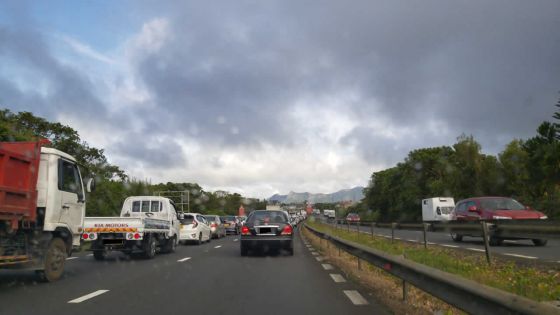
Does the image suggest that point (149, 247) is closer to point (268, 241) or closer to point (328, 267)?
point (268, 241)

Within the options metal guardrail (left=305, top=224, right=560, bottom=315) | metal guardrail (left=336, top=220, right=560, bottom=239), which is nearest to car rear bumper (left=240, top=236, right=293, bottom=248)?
metal guardrail (left=336, top=220, right=560, bottom=239)

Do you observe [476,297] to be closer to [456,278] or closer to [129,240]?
[456,278]

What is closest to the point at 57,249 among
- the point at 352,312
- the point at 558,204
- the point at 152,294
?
the point at 152,294

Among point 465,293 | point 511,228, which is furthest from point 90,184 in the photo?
point 511,228

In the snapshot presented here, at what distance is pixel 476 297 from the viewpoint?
4.01 metres

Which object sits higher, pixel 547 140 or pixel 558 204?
pixel 547 140

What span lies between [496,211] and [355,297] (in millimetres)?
11504

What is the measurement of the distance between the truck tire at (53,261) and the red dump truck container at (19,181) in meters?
0.91

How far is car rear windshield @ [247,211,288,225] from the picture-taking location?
16.1 meters

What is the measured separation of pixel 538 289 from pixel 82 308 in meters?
6.09

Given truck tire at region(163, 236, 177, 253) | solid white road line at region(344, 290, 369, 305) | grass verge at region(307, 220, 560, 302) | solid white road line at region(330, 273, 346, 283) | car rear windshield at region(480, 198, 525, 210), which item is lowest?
solid white road line at region(344, 290, 369, 305)

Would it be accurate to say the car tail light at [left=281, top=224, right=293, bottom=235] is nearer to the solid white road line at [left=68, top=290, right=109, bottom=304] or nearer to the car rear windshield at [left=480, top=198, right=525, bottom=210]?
the car rear windshield at [left=480, top=198, right=525, bottom=210]

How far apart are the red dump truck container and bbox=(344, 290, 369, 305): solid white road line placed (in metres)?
5.93

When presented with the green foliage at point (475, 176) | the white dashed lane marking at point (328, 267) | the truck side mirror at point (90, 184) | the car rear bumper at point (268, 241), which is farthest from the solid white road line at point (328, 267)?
the green foliage at point (475, 176)
